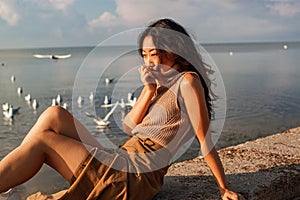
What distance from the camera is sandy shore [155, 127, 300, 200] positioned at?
297 cm

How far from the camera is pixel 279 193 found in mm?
3164

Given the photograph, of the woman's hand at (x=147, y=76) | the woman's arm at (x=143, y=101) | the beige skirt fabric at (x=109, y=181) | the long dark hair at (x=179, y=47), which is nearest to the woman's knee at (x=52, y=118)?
the beige skirt fabric at (x=109, y=181)

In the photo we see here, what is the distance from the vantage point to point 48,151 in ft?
9.09

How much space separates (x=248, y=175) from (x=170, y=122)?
85 centimetres

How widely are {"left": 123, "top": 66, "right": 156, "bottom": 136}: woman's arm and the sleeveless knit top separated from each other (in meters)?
0.10

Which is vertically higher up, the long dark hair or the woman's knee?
the long dark hair

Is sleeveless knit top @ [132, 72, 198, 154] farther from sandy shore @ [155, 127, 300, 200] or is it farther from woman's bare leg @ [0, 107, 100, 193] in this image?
woman's bare leg @ [0, 107, 100, 193]

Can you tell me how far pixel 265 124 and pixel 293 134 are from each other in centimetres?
924

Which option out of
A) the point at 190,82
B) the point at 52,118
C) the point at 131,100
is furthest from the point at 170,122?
the point at 131,100

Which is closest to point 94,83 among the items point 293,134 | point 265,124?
point 265,124

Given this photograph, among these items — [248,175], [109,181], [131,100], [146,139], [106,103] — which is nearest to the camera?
[109,181]

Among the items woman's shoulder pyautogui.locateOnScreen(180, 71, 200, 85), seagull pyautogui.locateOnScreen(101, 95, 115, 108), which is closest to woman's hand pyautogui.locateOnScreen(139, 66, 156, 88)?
woman's shoulder pyautogui.locateOnScreen(180, 71, 200, 85)

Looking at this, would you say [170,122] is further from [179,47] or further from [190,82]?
[179,47]

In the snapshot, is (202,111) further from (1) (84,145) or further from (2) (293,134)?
(2) (293,134)
